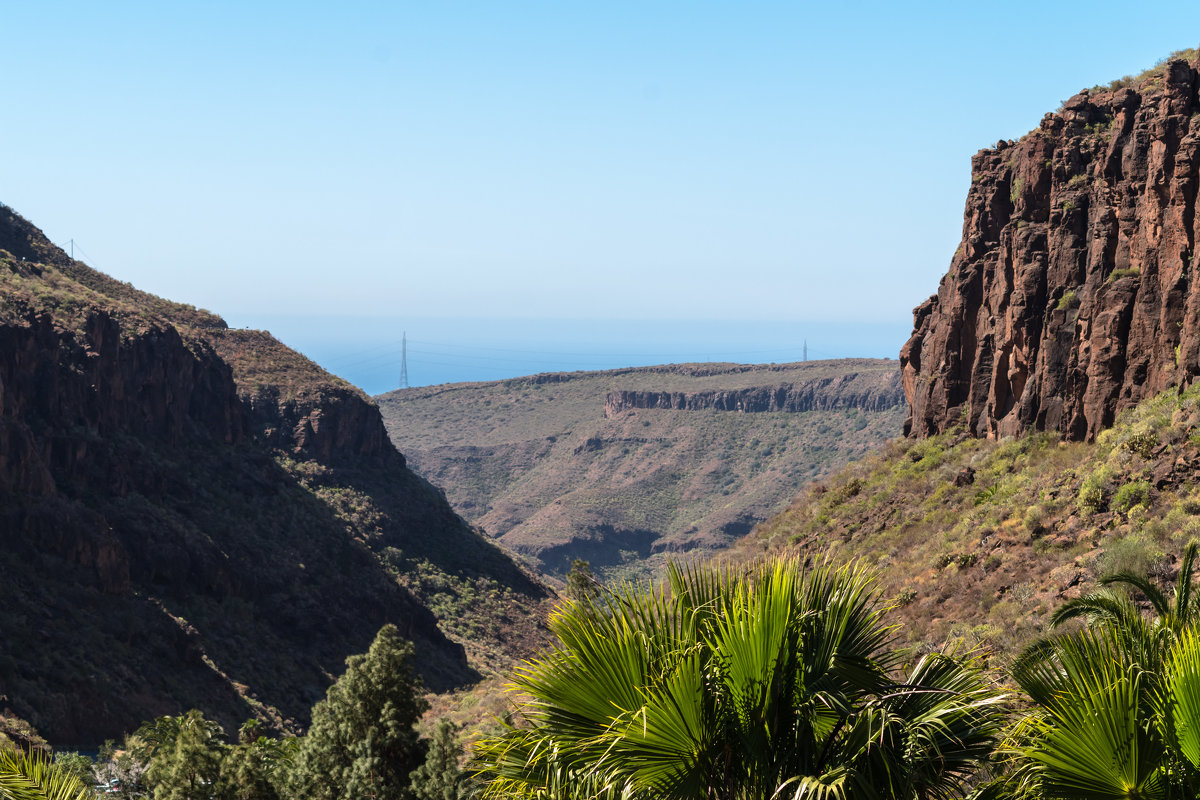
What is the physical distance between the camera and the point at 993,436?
1367 inches

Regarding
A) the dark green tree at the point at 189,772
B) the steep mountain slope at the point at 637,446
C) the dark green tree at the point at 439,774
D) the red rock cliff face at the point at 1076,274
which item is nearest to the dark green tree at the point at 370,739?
the dark green tree at the point at 439,774

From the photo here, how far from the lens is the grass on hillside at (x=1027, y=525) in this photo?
68.1ft

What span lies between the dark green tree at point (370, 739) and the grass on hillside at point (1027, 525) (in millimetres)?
6855

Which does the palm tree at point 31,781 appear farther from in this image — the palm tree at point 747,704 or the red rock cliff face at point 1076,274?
the red rock cliff face at point 1076,274

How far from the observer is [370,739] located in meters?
17.5

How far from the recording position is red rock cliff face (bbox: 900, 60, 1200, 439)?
88.8 feet

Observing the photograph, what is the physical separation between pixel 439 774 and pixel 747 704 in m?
11.6

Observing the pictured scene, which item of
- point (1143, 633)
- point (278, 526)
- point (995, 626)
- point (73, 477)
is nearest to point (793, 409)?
point (278, 526)

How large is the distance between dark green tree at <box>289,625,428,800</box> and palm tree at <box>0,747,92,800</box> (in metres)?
9.70

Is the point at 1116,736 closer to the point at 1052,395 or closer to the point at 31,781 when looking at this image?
the point at 31,781

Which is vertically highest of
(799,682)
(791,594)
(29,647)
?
(791,594)

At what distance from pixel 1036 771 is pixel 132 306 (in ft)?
226

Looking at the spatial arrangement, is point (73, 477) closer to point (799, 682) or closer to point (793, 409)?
point (799, 682)

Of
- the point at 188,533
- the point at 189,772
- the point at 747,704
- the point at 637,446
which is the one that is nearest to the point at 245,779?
the point at 189,772
